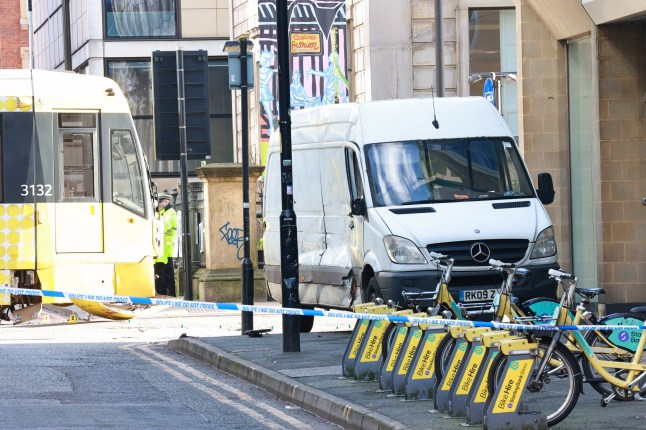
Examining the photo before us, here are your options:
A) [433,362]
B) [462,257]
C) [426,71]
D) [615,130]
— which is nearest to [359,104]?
[462,257]

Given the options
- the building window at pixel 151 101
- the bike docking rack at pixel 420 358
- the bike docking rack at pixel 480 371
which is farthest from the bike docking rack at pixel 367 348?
the building window at pixel 151 101

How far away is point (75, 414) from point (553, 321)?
3841 mm

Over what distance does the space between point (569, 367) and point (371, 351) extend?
3.06 meters

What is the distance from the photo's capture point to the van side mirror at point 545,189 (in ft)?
55.2

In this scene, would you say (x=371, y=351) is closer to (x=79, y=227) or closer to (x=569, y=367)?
(x=569, y=367)

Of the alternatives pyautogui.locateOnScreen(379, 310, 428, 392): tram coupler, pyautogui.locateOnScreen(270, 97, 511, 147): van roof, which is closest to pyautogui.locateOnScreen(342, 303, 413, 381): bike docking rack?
pyautogui.locateOnScreen(379, 310, 428, 392): tram coupler

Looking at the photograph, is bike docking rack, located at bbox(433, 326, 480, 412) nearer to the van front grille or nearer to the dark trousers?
the van front grille

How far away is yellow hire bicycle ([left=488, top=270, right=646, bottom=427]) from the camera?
10.4 m

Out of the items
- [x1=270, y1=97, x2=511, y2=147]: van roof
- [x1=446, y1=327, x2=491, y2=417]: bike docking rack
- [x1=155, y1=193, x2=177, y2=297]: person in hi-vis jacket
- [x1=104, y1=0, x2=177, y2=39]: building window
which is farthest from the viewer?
[x1=104, y1=0, x2=177, y2=39]: building window

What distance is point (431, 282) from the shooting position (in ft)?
52.4

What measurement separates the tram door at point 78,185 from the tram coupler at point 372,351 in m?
7.11

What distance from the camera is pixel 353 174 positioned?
17.4 m

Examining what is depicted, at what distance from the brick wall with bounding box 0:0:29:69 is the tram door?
177 ft

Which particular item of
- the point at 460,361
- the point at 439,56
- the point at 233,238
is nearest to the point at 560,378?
the point at 460,361
